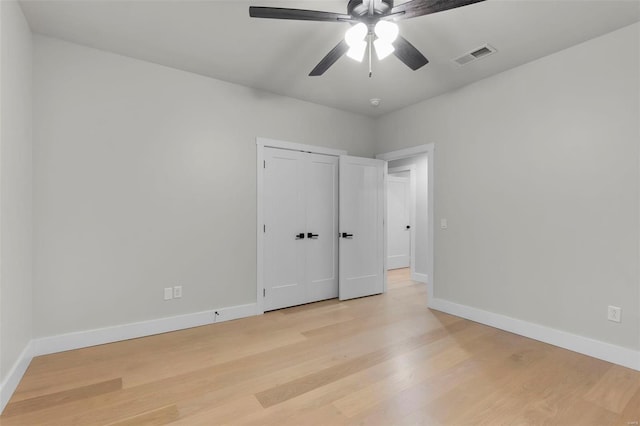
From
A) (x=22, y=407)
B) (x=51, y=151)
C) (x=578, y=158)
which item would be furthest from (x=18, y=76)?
(x=578, y=158)

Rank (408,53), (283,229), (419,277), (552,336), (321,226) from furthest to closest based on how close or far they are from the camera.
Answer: (419,277), (321,226), (283,229), (552,336), (408,53)

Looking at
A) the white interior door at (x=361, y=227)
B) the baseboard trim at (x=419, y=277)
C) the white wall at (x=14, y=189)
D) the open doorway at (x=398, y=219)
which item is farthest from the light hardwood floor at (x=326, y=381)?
the open doorway at (x=398, y=219)

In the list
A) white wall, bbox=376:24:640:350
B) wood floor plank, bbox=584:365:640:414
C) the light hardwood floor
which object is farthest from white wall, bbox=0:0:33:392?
white wall, bbox=376:24:640:350

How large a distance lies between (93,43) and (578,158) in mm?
4387

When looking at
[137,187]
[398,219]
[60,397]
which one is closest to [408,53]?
[137,187]

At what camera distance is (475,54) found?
2830 mm

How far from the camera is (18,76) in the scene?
220 centimetres

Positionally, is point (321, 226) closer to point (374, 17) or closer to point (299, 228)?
point (299, 228)

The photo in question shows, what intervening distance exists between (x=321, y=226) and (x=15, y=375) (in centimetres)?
313

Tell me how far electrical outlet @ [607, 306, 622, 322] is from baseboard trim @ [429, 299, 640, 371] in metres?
0.21

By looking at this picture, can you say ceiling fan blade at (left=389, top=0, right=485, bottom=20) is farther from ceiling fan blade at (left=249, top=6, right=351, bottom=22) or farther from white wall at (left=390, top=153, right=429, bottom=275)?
white wall at (left=390, top=153, right=429, bottom=275)

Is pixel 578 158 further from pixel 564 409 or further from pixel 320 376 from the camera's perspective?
pixel 320 376

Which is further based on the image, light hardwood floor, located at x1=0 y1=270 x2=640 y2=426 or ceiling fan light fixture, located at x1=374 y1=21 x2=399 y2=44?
ceiling fan light fixture, located at x1=374 y1=21 x2=399 y2=44

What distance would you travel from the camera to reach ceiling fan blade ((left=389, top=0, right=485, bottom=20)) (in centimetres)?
171
